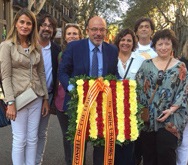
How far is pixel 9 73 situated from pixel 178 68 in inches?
75.7

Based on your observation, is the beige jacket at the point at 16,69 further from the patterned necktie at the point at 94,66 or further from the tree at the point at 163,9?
the tree at the point at 163,9

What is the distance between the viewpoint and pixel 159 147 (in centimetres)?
399

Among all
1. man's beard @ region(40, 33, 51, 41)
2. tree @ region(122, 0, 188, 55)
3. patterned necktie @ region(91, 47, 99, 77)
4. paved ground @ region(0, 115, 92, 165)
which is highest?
tree @ region(122, 0, 188, 55)

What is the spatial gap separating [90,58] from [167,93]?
37.9 inches

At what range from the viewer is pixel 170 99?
392 centimetres

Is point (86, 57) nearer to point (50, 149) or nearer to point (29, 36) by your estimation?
point (29, 36)

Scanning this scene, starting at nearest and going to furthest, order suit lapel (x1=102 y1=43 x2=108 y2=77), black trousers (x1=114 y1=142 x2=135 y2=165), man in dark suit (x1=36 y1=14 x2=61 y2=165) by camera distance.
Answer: suit lapel (x1=102 y1=43 x2=108 y2=77)
black trousers (x1=114 y1=142 x2=135 y2=165)
man in dark suit (x1=36 y1=14 x2=61 y2=165)

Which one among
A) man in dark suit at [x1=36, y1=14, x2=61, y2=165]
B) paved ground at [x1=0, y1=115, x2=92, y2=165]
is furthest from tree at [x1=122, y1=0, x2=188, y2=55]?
man in dark suit at [x1=36, y1=14, x2=61, y2=165]

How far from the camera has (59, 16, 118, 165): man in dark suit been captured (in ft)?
12.9

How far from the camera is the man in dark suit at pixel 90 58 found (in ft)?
12.9

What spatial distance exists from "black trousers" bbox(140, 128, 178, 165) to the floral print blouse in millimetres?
99

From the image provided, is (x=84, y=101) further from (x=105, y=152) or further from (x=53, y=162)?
(x=53, y=162)

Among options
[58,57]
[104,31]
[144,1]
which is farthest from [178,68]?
[144,1]

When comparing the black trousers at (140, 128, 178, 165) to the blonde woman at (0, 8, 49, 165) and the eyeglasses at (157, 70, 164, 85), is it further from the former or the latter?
the blonde woman at (0, 8, 49, 165)
